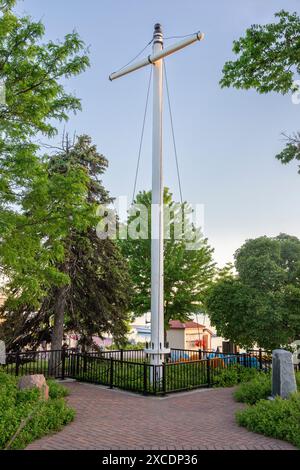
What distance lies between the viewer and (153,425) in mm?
8109

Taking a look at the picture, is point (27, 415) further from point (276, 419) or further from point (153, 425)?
point (276, 419)

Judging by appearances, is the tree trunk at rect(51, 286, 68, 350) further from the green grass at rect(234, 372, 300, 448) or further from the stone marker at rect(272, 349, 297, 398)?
the green grass at rect(234, 372, 300, 448)

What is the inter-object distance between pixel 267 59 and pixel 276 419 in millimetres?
7640

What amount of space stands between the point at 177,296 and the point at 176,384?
11591mm

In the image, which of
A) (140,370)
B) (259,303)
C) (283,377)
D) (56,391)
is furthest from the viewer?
(259,303)

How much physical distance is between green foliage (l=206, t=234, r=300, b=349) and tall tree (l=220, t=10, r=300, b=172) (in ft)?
27.4

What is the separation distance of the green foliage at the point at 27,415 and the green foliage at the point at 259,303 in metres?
8.72

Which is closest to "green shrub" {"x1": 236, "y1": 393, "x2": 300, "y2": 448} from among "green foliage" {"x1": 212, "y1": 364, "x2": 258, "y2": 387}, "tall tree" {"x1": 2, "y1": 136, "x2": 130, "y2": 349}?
"green foliage" {"x1": 212, "y1": 364, "x2": 258, "y2": 387}

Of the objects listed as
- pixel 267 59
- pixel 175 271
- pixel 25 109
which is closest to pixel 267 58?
pixel 267 59

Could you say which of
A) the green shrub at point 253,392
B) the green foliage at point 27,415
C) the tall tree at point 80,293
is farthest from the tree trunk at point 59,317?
the green shrub at point 253,392

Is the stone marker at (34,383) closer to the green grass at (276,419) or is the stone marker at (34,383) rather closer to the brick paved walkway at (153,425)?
the brick paved walkway at (153,425)

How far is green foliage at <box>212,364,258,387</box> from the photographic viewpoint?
44.0ft

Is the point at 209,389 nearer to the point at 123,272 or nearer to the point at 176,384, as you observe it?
the point at 176,384
